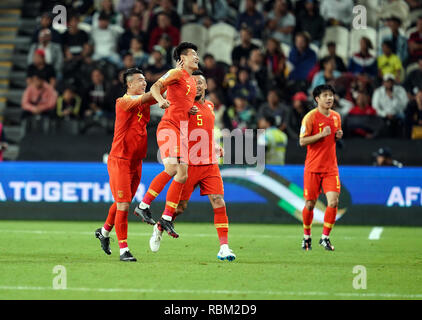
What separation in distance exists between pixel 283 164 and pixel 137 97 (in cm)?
723

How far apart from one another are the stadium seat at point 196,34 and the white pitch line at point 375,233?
770 centimetres

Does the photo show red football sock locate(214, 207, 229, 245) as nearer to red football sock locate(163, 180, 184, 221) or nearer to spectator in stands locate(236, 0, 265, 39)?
red football sock locate(163, 180, 184, 221)

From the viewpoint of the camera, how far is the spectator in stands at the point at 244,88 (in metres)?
19.3

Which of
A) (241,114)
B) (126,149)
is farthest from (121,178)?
(241,114)

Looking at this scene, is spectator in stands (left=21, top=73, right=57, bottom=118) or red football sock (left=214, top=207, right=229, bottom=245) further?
spectator in stands (left=21, top=73, right=57, bottom=118)

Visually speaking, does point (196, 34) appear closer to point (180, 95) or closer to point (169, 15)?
point (169, 15)

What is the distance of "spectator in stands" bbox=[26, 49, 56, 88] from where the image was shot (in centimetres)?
2028

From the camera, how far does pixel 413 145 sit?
17.1 metres

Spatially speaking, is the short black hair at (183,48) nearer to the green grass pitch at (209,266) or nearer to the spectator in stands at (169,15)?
the green grass pitch at (209,266)

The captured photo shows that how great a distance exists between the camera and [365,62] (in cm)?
1975

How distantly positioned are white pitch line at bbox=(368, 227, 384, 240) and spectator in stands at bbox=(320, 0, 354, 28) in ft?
22.8

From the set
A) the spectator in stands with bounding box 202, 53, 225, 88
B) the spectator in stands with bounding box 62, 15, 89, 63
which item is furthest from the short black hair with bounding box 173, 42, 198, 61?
the spectator in stands with bounding box 62, 15, 89, 63

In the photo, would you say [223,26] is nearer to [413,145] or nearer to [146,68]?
[146,68]

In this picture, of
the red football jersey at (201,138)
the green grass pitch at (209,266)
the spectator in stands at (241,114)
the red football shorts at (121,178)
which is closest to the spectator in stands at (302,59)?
the spectator in stands at (241,114)
